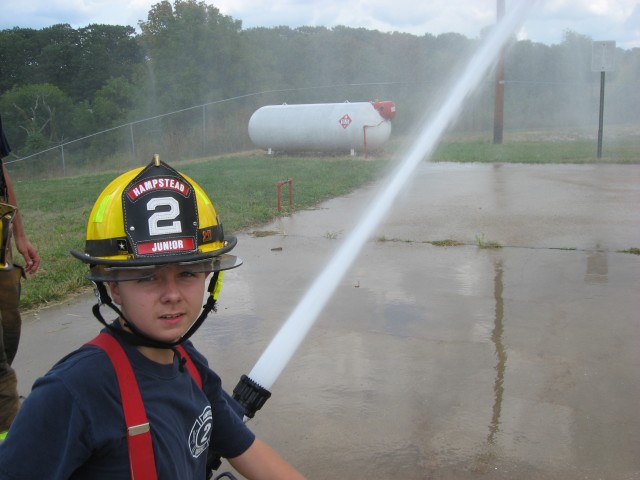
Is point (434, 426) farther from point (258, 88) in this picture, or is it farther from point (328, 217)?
point (258, 88)

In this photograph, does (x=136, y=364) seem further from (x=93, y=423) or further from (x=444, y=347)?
(x=444, y=347)

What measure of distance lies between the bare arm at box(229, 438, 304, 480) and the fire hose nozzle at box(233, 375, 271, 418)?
0.28 metres

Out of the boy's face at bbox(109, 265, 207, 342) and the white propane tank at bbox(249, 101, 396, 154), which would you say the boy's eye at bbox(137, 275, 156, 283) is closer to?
the boy's face at bbox(109, 265, 207, 342)

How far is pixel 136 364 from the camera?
1.47 m

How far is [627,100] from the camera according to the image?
37.7m

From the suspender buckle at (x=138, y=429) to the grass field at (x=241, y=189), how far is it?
4.66 metres

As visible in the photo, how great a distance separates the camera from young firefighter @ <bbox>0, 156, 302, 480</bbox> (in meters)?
1.29

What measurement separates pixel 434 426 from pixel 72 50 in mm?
39388

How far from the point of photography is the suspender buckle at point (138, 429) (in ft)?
4.41

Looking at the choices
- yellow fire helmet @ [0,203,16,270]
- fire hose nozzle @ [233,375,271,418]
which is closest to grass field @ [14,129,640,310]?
yellow fire helmet @ [0,203,16,270]

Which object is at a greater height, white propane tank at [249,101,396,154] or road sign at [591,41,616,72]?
road sign at [591,41,616,72]

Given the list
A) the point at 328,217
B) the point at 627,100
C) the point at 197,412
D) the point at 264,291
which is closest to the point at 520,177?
the point at 328,217

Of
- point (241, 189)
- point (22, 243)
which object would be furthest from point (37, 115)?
point (22, 243)

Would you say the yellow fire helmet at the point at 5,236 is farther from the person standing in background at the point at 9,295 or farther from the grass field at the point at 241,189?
the grass field at the point at 241,189
